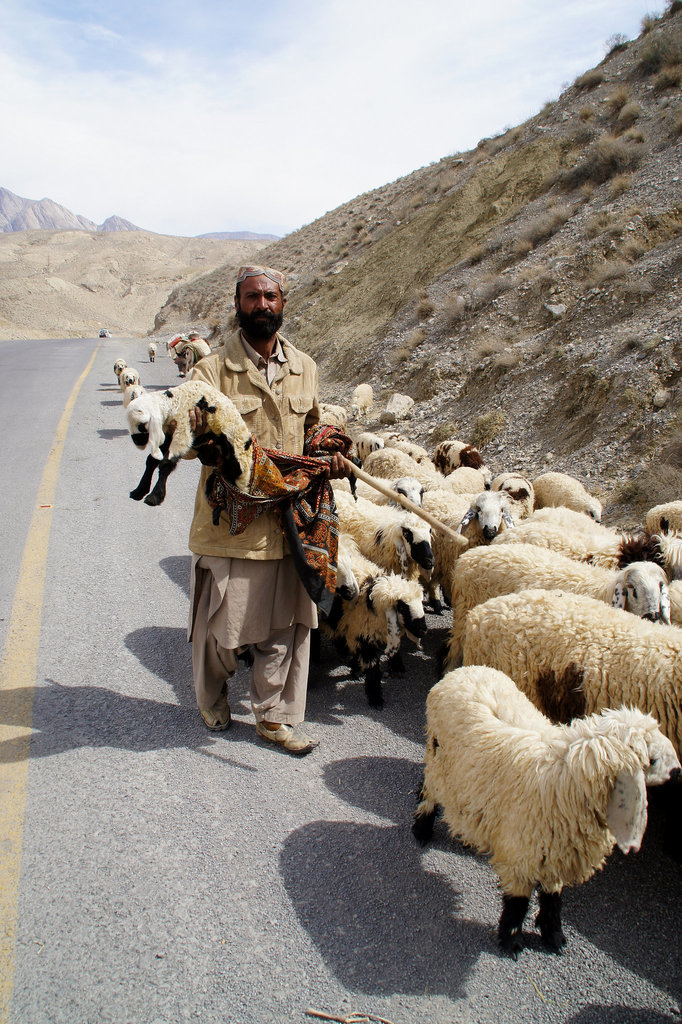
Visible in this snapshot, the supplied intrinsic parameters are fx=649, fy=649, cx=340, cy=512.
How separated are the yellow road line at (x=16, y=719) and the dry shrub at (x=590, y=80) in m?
21.2

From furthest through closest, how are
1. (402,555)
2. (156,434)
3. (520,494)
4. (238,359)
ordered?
(520,494) < (402,555) < (238,359) < (156,434)

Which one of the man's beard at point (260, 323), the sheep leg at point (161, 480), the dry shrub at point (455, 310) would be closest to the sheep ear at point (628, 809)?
the sheep leg at point (161, 480)

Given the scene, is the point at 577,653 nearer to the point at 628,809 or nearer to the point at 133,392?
the point at 628,809

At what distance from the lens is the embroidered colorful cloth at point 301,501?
3.56 meters

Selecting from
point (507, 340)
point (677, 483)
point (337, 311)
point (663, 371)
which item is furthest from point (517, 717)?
point (337, 311)

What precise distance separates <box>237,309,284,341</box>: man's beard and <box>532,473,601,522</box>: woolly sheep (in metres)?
4.41

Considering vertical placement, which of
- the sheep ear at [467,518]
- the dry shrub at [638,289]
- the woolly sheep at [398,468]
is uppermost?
the dry shrub at [638,289]

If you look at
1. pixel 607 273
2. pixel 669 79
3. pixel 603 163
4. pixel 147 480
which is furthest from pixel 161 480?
pixel 669 79

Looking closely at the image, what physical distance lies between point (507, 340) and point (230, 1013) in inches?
492

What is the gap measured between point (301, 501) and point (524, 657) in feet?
5.10

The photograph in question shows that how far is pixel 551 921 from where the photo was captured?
263 centimetres

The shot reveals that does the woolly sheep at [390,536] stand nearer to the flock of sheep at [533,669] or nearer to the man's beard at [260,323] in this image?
the flock of sheep at [533,669]

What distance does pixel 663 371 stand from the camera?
9.09 m

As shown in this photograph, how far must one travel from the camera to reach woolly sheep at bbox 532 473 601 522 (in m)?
6.86
